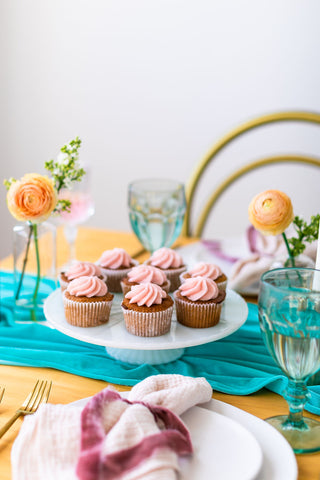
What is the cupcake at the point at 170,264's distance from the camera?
1.14 m

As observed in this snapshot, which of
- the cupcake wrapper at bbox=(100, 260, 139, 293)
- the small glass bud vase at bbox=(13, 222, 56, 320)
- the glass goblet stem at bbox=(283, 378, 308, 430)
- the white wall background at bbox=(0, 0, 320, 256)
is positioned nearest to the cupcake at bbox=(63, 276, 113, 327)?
the cupcake wrapper at bbox=(100, 260, 139, 293)

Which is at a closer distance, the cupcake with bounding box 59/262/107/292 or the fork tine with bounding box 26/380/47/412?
the fork tine with bounding box 26/380/47/412

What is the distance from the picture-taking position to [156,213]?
1.33m

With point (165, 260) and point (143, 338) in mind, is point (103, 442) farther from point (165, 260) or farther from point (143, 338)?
point (165, 260)

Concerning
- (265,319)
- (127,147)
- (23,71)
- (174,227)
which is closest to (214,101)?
(127,147)

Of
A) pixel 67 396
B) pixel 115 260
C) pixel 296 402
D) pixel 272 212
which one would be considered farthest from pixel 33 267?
pixel 296 402

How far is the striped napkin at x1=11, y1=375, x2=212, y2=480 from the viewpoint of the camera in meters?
0.60

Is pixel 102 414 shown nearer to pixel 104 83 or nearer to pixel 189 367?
pixel 189 367

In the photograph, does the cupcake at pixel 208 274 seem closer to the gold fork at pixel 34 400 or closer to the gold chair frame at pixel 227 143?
the gold fork at pixel 34 400

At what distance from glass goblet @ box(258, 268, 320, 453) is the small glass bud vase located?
556mm

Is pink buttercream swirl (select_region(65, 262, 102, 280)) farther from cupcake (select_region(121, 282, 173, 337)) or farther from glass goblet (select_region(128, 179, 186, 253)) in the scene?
glass goblet (select_region(128, 179, 186, 253))

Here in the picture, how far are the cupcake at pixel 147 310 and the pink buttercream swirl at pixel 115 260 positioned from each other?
6.5 inches

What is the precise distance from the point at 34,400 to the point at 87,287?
220 millimetres

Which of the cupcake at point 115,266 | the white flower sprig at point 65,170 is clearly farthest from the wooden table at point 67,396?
the white flower sprig at point 65,170
